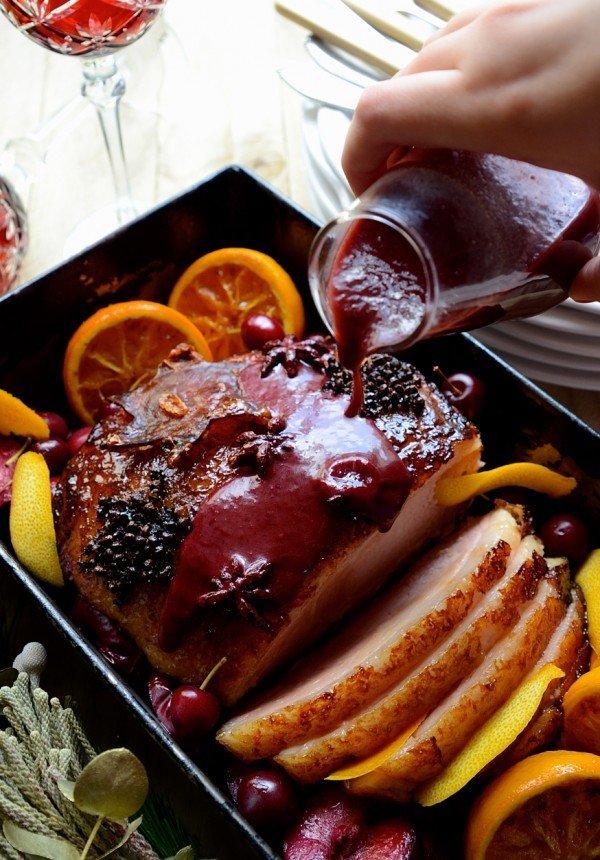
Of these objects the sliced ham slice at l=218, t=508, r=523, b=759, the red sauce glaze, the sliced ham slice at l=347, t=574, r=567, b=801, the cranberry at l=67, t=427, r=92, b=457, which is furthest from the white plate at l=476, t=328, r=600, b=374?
the cranberry at l=67, t=427, r=92, b=457

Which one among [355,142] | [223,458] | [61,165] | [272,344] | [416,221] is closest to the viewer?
[416,221]

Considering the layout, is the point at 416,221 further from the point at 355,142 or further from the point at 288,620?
the point at 288,620

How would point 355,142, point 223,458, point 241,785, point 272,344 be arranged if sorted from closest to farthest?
point 355,142
point 241,785
point 223,458
point 272,344

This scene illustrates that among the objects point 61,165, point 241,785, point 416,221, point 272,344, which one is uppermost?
point 416,221

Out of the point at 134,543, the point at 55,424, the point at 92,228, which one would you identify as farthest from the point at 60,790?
the point at 92,228

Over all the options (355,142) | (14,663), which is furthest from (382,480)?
(14,663)

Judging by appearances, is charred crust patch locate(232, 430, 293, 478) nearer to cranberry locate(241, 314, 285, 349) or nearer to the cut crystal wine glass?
cranberry locate(241, 314, 285, 349)

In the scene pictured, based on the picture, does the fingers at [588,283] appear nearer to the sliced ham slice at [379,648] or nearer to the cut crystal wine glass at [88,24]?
the sliced ham slice at [379,648]
